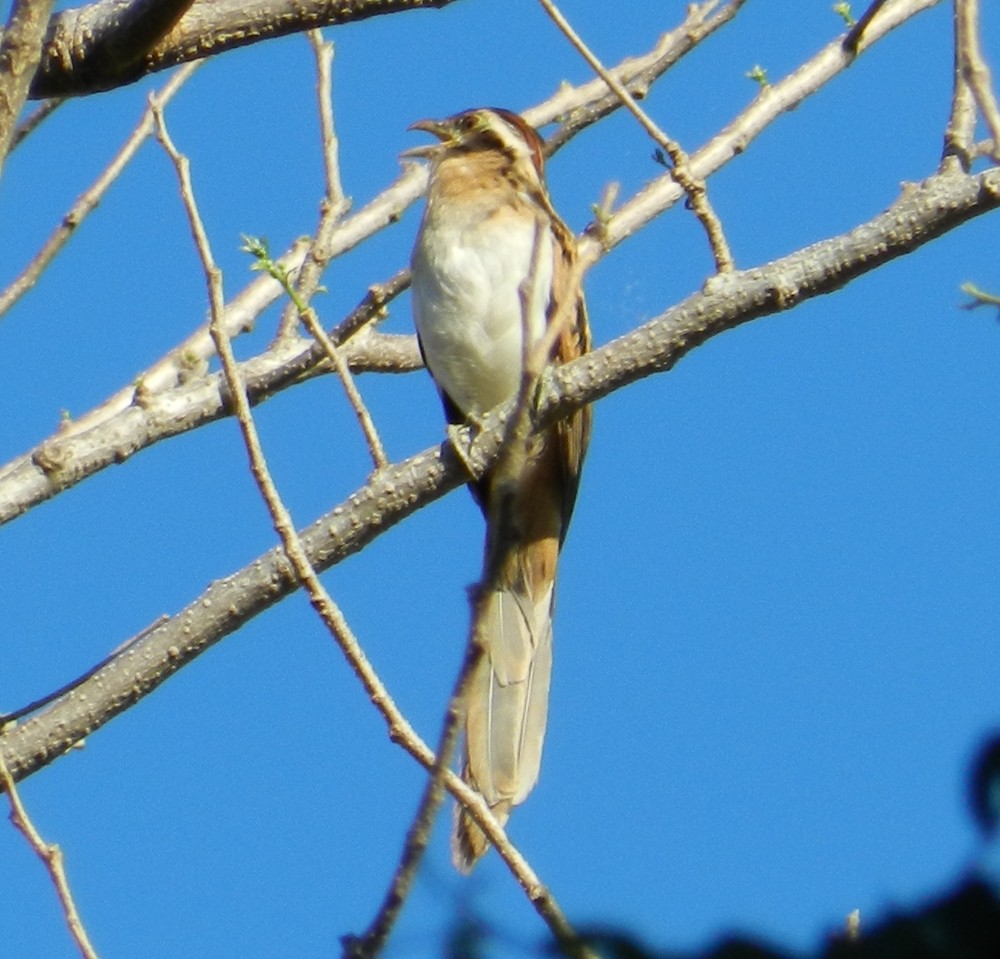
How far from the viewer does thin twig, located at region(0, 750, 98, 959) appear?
2.58 meters

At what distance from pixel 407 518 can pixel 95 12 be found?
4.41ft

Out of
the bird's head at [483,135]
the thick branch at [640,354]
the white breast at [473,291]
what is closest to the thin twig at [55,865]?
the thick branch at [640,354]

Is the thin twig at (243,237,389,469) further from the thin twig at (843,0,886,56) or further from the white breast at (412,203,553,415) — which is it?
the white breast at (412,203,553,415)

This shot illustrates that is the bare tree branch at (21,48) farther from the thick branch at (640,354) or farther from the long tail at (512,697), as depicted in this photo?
the long tail at (512,697)

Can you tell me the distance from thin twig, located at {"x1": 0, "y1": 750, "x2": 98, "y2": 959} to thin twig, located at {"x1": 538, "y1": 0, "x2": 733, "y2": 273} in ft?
6.10

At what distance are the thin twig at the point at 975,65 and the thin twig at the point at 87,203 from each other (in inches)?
84.8

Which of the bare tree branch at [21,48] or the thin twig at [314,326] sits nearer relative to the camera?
the bare tree branch at [21,48]

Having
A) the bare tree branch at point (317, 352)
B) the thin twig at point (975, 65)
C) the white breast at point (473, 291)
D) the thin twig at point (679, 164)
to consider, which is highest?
the white breast at point (473, 291)

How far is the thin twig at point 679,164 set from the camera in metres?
3.90

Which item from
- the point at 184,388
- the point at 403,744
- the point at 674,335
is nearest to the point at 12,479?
→ the point at 184,388

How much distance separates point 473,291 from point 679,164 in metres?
2.32

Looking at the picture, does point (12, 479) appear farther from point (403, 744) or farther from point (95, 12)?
Answer: point (403, 744)

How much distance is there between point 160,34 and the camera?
3717 millimetres

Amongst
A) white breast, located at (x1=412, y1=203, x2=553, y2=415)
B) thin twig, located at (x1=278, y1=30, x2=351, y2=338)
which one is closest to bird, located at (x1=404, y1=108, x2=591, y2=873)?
white breast, located at (x1=412, y1=203, x2=553, y2=415)
